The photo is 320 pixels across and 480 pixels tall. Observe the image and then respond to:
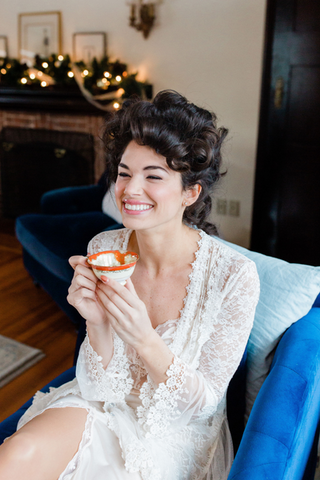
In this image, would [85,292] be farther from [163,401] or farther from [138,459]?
[138,459]

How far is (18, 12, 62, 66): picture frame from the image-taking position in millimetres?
4273

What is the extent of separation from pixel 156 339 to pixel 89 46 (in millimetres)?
3822

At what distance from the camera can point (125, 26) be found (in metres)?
3.92

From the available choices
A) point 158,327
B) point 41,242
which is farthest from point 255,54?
point 158,327

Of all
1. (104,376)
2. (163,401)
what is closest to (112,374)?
(104,376)

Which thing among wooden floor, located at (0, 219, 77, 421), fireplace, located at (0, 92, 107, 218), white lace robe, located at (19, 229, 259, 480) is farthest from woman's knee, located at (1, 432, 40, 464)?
fireplace, located at (0, 92, 107, 218)

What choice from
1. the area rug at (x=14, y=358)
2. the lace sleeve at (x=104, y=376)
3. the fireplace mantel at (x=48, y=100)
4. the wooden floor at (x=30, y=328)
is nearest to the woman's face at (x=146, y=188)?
the lace sleeve at (x=104, y=376)

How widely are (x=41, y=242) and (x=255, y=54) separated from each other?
2.23m

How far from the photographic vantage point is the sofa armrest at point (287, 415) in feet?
2.95

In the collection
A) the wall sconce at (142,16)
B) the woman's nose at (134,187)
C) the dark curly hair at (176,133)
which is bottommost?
the woman's nose at (134,187)

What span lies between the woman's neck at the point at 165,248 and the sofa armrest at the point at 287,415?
15.5 inches

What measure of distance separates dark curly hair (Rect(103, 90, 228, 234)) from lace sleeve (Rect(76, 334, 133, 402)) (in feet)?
1.79

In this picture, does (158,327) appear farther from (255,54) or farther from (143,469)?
(255,54)

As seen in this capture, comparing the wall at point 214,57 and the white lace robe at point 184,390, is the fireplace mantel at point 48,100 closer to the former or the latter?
the wall at point 214,57
